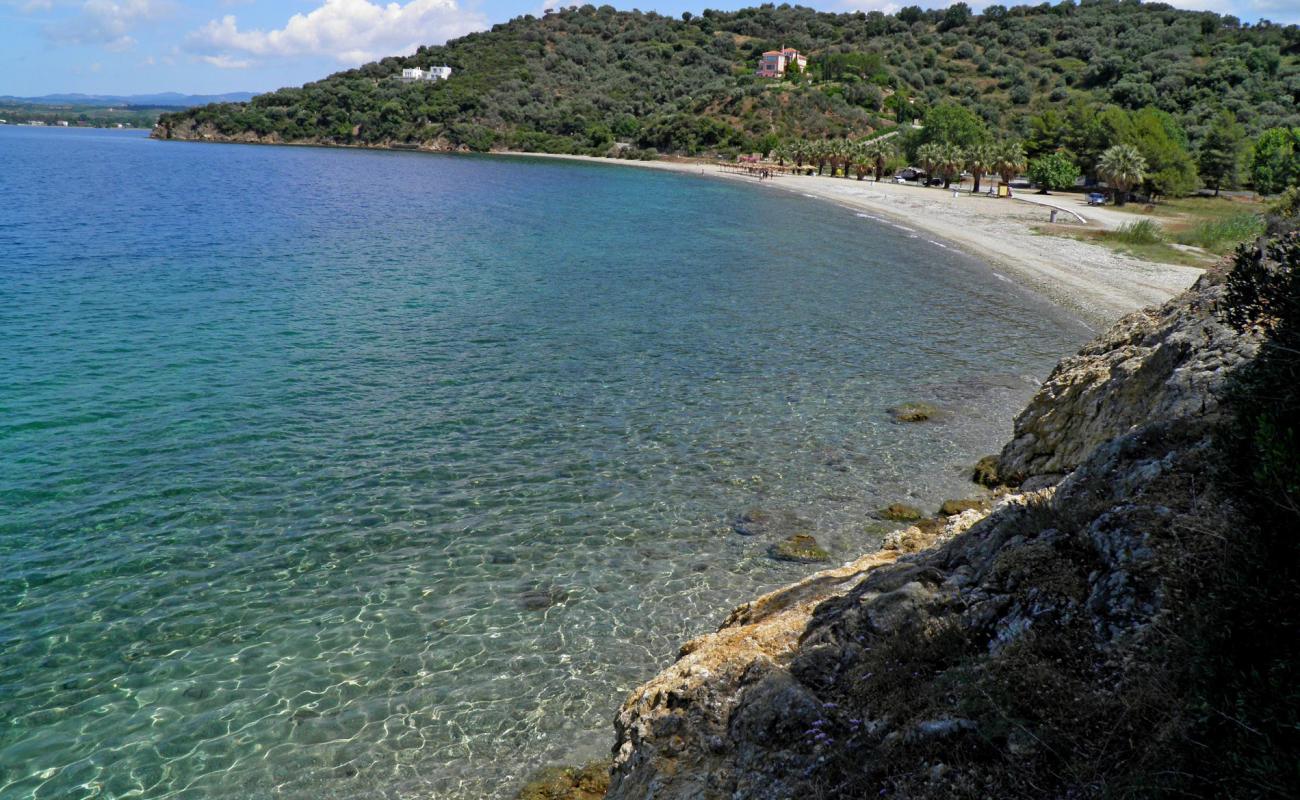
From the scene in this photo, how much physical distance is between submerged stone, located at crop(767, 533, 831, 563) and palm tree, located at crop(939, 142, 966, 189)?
99.9 m

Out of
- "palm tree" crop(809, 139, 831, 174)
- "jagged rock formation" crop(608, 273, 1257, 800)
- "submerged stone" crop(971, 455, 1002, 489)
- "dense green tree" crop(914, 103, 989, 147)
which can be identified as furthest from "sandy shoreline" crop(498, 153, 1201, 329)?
"jagged rock formation" crop(608, 273, 1257, 800)

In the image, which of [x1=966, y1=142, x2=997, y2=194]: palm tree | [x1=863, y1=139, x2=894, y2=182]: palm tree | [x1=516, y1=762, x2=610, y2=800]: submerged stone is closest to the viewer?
[x1=516, y1=762, x2=610, y2=800]: submerged stone

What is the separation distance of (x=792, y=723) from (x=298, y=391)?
2043 cm

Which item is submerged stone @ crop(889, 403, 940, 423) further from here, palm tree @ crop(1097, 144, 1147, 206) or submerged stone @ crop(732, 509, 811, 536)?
palm tree @ crop(1097, 144, 1147, 206)

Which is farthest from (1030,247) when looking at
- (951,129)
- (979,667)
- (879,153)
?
(951,129)

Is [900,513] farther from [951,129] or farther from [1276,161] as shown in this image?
[951,129]

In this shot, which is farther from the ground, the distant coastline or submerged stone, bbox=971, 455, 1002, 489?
the distant coastline

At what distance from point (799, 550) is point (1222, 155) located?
94.3 m

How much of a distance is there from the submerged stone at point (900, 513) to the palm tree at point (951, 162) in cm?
9768

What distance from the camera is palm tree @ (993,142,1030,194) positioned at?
309 ft

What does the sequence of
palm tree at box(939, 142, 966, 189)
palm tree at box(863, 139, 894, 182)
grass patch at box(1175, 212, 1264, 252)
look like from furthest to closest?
palm tree at box(863, 139, 894, 182), palm tree at box(939, 142, 966, 189), grass patch at box(1175, 212, 1264, 252)

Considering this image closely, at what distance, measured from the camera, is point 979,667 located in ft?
20.1

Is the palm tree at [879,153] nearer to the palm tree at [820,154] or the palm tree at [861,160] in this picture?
the palm tree at [861,160]

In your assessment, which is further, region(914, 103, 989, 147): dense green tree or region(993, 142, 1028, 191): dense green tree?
region(914, 103, 989, 147): dense green tree
